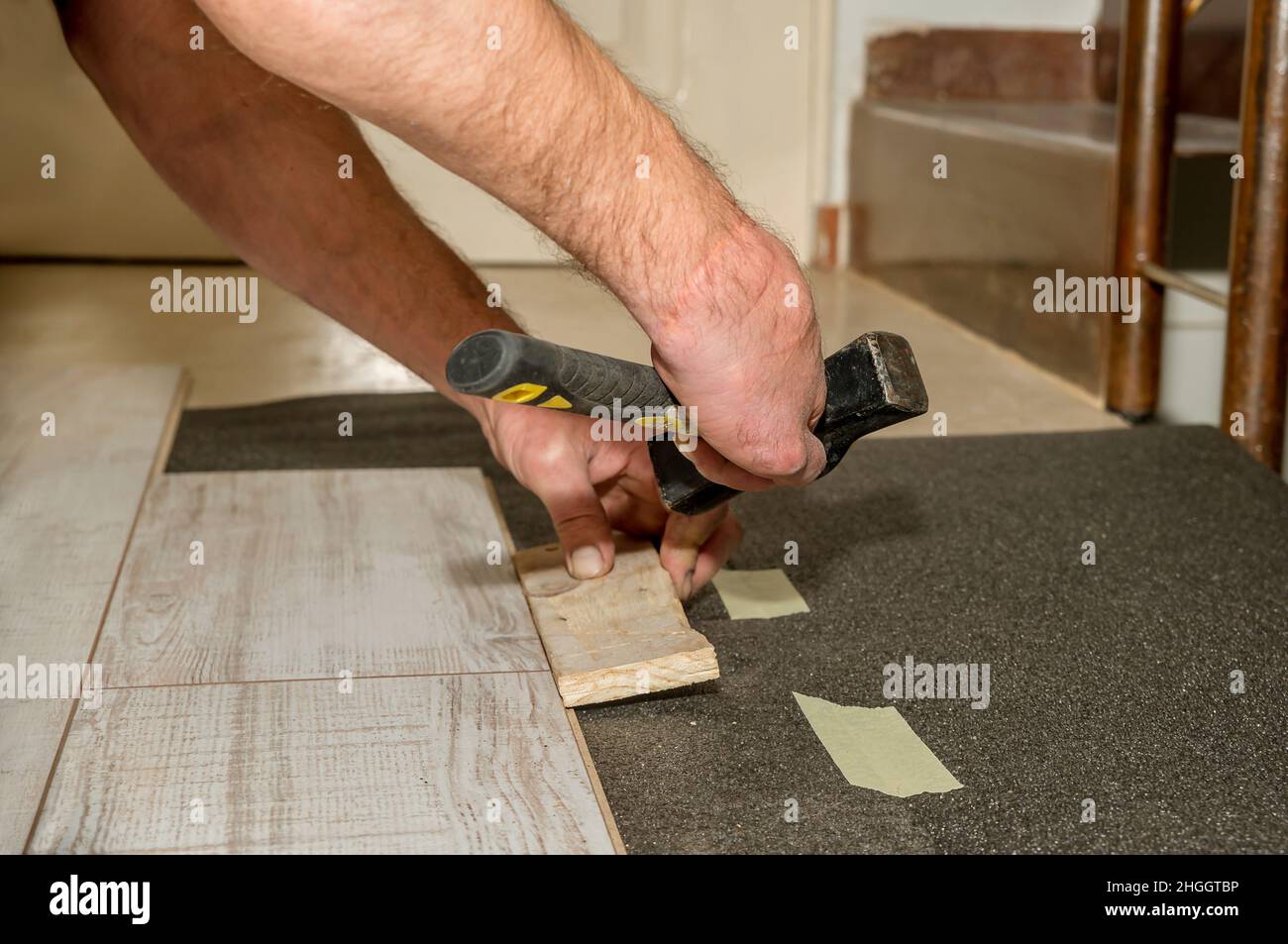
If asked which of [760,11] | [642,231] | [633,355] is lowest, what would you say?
[633,355]

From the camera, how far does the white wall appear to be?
123 inches

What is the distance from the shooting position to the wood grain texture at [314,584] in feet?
3.42

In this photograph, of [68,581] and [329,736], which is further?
[68,581]

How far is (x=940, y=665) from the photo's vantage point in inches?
42.5

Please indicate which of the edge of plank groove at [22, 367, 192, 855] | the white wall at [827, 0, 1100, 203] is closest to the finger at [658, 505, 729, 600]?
the edge of plank groove at [22, 367, 192, 855]

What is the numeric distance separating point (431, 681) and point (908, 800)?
0.38 metres

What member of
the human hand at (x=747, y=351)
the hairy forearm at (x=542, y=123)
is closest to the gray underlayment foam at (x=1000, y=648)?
the human hand at (x=747, y=351)

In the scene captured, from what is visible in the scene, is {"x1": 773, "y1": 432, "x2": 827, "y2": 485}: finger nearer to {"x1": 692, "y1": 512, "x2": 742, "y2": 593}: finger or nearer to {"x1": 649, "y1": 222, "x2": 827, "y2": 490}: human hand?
{"x1": 649, "y1": 222, "x2": 827, "y2": 490}: human hand

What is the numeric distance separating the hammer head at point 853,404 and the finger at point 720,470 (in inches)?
1.6

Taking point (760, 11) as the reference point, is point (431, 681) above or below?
below

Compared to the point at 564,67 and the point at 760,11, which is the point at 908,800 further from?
the point at 760,11

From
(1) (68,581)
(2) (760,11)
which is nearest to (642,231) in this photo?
(1) (68,581)

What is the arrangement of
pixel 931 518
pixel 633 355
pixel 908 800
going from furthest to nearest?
pixel 633 355 < pixel 931 518 < pixel 908 800

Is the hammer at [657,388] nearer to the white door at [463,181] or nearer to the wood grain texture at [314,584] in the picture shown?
the wood grain texture at [314,584]
